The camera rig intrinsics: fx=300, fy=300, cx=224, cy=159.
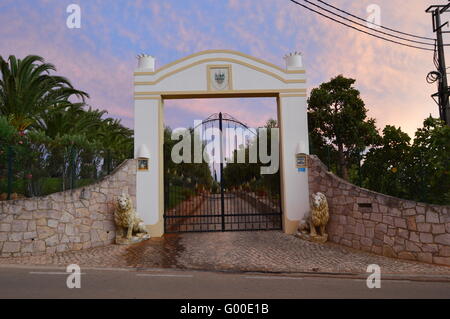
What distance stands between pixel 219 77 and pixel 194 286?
21.6 ft

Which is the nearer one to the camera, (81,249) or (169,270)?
(169,270)

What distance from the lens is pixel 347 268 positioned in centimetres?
627

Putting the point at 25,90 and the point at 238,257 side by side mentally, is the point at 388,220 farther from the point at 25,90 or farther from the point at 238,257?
the point at 25,90

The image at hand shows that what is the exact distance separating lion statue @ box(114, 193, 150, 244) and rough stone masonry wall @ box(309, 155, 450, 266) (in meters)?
5.57

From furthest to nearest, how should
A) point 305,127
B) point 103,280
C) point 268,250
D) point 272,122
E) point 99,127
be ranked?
point 272,122 < point 99,127 < point 305,127 < point 268,250 < point 103,280

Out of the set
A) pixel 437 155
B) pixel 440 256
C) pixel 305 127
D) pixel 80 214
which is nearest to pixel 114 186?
pixel 80 214

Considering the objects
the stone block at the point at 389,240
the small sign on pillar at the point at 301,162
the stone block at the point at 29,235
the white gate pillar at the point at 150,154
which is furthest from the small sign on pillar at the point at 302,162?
the stone block at the point at 29,235

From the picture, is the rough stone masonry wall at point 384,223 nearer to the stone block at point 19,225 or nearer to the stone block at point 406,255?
the stone block at point 406,255

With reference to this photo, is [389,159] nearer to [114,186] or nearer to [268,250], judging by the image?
[268,250]

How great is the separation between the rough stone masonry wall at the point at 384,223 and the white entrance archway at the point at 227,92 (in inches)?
37.1

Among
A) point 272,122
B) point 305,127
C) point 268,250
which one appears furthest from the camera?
point 272,122

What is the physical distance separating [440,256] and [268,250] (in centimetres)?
374

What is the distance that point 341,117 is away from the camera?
52.5 ft

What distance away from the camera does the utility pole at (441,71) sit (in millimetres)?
12672
